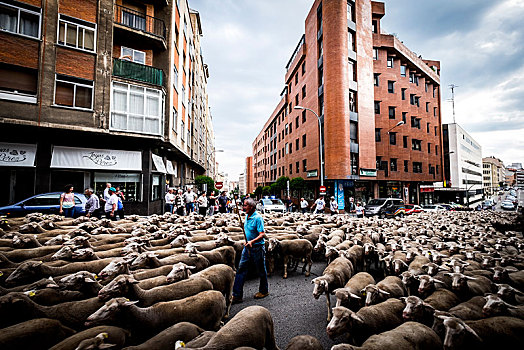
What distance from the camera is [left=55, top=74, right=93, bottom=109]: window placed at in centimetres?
1290

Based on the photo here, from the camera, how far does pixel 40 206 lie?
1107 cm

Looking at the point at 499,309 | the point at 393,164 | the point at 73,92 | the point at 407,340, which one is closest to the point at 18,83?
the point at 73,92

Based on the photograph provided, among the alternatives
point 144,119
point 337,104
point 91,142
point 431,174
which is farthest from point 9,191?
point 431,174

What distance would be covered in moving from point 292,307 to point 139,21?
2038 cm

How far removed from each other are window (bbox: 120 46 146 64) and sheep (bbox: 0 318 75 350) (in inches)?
663

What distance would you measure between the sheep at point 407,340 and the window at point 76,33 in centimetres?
1884

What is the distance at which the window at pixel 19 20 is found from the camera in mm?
11977

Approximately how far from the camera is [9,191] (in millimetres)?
12539

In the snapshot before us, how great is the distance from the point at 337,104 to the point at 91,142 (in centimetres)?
2247

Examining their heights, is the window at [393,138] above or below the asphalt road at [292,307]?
above

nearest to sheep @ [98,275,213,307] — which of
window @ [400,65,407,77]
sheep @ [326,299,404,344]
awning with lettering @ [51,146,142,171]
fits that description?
sheep @ [326,299,404,344]

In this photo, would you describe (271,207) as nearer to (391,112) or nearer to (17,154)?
(17,154)

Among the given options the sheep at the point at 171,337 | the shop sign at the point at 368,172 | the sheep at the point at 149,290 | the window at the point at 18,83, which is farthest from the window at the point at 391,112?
the window at the point at 18,83

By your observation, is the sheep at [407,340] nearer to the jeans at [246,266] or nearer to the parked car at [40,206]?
the jeans at [246,266]
